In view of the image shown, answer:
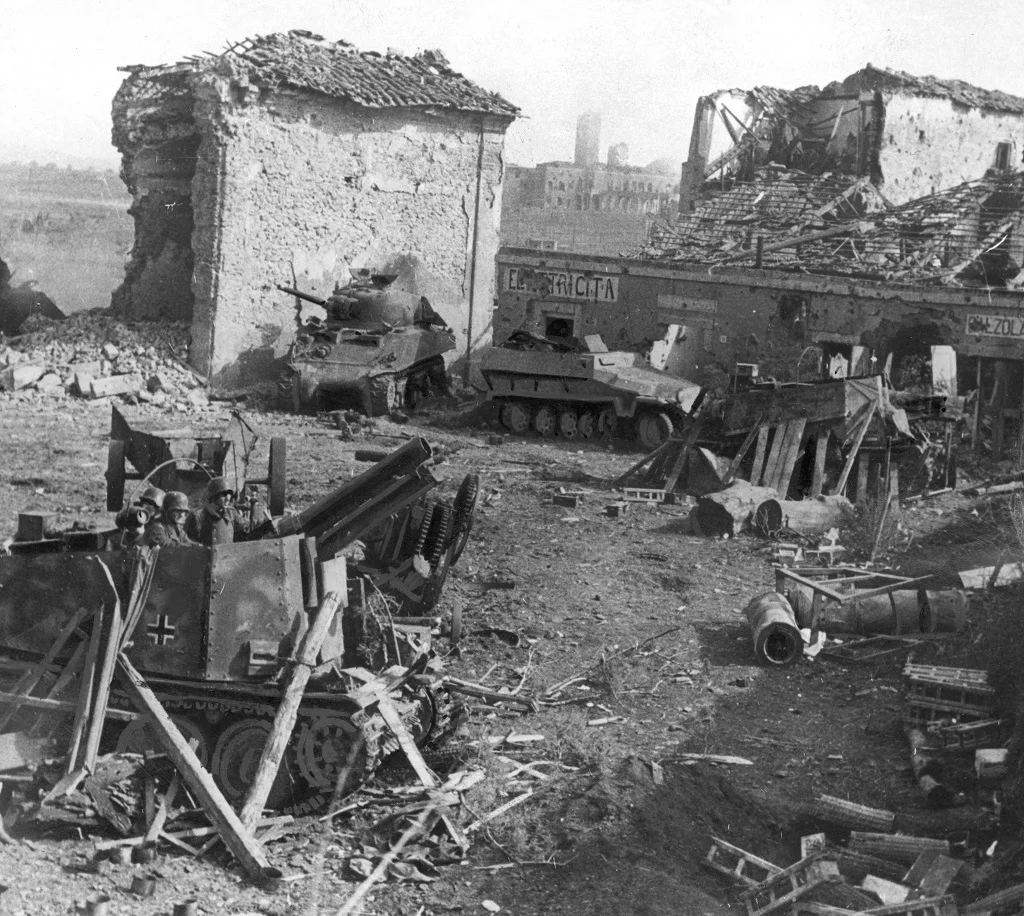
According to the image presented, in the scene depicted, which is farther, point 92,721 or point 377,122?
point 377,122

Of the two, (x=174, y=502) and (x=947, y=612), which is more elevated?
(x=174, y=502)

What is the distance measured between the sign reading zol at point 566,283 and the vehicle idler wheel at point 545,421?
4926mm

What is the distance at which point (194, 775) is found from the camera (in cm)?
752

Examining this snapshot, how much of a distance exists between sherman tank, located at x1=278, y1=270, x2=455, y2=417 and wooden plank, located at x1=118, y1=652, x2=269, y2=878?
1402 cm

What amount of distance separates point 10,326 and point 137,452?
13.7 meters

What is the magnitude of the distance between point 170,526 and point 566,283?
18723 mm

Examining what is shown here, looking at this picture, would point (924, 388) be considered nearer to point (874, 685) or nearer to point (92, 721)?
point (874, 685)

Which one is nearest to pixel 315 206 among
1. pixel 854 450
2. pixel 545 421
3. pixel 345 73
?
pixel 345 73

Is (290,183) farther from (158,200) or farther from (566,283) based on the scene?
(566,283)

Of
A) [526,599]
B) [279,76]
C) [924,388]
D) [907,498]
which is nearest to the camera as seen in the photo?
[526,599]

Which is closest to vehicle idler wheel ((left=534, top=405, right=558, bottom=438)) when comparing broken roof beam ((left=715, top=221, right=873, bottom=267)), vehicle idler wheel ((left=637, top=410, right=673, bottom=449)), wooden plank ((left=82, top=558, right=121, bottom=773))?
vehicle idler wheel ((left=637, top=410, right=673, bottom=449))

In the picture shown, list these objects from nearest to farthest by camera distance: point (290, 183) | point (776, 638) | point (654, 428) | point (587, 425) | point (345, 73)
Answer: point (776, 638), point (654, 428), point (587, 425), point (290, 183), point (345, 73)

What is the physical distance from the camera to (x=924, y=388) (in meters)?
20.1

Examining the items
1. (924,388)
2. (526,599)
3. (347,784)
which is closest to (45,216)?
(924,388)
